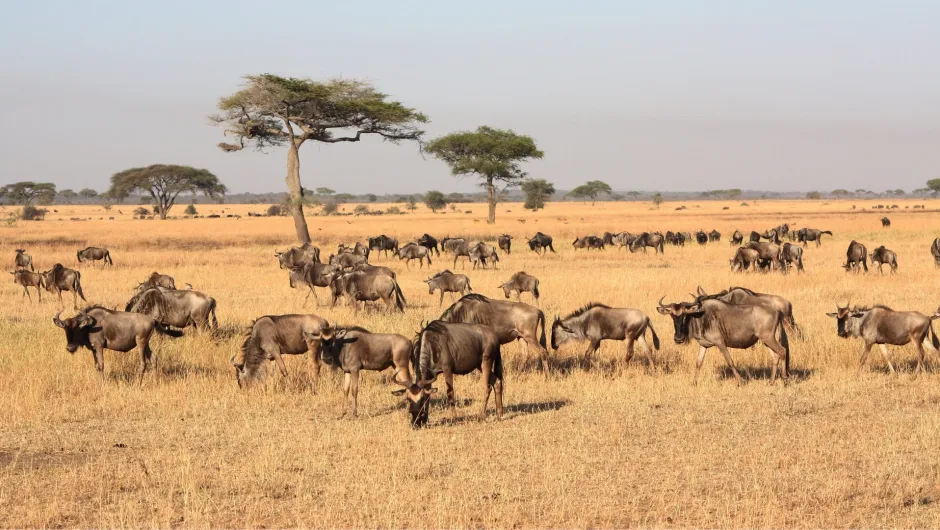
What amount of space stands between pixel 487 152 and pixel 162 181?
138 feet

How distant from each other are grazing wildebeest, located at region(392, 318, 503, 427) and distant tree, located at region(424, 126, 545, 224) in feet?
200

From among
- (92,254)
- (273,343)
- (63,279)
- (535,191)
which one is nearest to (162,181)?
(535,191)

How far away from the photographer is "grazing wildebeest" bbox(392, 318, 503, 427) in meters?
8.98

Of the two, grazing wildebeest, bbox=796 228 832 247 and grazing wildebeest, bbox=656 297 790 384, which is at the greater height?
grazing wildebeest, bbox=656 297 790 384

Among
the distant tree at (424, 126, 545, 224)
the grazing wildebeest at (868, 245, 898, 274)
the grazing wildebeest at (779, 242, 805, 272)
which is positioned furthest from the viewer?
the distant tree at (424, 126, 545, 224)

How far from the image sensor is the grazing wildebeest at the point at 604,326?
12008 millimetres

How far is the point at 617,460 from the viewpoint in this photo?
7863 mm

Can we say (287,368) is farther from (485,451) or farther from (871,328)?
(871,328)

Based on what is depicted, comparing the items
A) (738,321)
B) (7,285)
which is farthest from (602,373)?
(7,285)

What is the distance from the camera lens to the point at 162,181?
3802 inches

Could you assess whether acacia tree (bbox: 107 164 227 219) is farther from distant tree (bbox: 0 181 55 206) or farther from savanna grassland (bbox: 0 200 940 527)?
savanna grassland (bbox: 0 200 940 527)

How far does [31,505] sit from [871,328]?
9822 mm

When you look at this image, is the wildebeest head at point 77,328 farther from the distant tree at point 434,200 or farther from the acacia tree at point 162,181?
the distant tree at point 434,200

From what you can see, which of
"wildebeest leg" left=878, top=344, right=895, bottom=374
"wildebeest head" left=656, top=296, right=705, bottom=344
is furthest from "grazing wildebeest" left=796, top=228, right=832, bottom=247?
"wildebeest head" left=656, top=296, right=705, bottom=344
